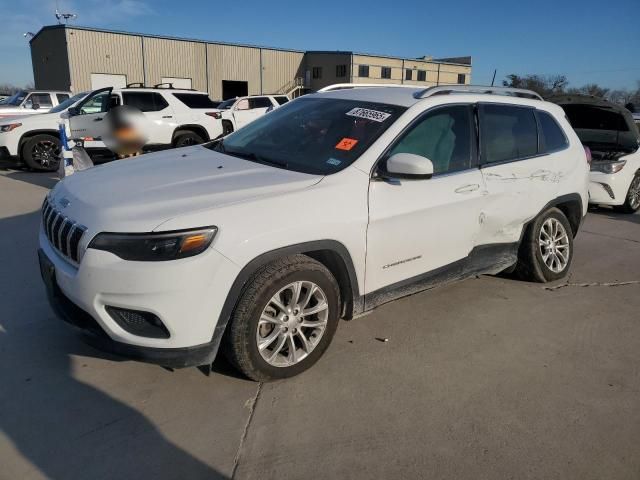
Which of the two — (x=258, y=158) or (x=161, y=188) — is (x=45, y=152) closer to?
(x=258, y=158)

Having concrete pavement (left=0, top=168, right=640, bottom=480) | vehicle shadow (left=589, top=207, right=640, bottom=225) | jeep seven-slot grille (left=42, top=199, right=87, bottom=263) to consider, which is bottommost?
vehicle shadow (left=589, top=207, right=640, bottom=225)

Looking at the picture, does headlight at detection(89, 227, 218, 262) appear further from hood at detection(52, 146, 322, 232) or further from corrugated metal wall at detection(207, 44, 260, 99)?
corrugated metal wall at detection(207, 44, 260, 99)

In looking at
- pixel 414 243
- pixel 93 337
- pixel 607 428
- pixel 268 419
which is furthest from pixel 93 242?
pixel 607 428

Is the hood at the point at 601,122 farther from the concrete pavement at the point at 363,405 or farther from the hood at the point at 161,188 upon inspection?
the hood at the point at 161,188

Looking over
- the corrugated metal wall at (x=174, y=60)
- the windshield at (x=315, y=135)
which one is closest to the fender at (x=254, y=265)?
the windshield at (x=315, y=135)

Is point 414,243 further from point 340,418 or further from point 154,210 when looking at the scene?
point 154,210

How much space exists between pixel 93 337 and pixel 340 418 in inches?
54.7

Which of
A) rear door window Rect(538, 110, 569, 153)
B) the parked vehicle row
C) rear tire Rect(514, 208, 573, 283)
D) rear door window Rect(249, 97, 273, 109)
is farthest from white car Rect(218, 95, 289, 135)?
rear tire Rect(514, 208, 573, 283)

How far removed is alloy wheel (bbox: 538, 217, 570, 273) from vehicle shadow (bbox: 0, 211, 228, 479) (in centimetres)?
358

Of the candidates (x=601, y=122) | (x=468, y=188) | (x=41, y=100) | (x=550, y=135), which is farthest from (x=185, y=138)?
(x=468, y=188)

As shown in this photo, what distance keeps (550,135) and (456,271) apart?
1.80 metres

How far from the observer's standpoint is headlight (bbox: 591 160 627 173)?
297 inches

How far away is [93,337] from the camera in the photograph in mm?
2635

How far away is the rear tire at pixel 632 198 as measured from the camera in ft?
26.2
